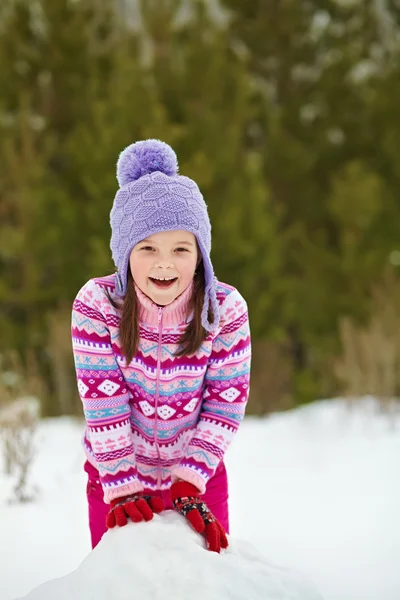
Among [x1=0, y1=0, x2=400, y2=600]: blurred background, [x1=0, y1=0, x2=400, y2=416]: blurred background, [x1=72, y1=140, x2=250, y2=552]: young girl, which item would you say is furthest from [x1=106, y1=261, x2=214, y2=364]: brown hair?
[x1=0, y1=0, x2=400, y2=416]: blurred background

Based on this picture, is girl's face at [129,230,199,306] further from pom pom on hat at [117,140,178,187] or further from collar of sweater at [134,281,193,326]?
pom pom on hat at [117,140,178,187]

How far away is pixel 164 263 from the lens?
1.65m

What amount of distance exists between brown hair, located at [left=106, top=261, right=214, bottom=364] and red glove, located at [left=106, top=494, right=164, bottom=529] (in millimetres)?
348

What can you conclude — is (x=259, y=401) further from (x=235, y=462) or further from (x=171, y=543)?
(x=171, y=543)

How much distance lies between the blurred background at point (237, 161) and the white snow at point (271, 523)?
0.97m

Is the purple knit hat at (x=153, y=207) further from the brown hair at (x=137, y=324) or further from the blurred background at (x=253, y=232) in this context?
the blurred background at (x=253, y=232)

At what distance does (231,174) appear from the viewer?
632cm

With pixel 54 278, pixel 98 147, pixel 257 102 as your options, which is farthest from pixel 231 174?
pixel 257 102

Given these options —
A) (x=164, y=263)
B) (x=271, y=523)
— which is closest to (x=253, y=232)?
(x=271, y=523)

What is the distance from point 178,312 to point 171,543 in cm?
57

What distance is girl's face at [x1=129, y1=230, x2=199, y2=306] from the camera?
65.2 inches

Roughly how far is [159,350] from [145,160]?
19.5 inches

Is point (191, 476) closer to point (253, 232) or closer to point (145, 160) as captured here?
point (145, 160)

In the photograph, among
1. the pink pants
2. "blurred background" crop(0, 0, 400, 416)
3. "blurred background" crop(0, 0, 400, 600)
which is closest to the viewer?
the pink pants
